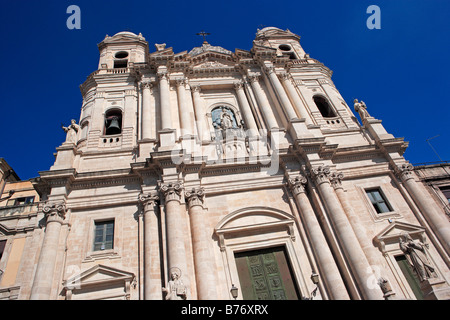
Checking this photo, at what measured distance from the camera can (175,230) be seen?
39.3ft

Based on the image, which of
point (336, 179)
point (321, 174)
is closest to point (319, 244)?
point (321, 174)

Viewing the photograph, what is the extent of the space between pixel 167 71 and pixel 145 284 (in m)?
12.7

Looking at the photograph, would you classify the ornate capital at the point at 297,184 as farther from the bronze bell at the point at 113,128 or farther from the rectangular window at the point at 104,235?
the bronze bell at the point at 113,128

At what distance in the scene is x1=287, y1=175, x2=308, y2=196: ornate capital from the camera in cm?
1416

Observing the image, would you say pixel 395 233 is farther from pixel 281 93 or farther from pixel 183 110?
pixel 183 110

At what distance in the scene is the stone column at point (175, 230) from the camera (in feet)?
36.7

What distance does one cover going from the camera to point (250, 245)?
13.0 metres

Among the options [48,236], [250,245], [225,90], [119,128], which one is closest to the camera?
[48,236]

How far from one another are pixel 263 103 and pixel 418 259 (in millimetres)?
10912

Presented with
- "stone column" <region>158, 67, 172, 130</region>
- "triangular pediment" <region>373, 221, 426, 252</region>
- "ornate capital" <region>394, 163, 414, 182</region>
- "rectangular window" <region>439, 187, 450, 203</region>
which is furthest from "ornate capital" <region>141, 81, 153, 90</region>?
"rectangular window" <region>439, 187, 450, 203</region>

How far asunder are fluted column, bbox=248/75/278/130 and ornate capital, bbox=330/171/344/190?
427cm
